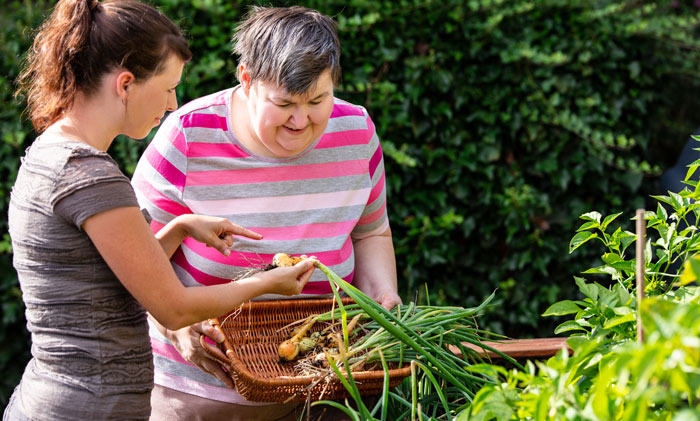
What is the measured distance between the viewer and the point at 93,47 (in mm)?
1294

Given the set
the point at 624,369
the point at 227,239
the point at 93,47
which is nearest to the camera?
the point at 624,369

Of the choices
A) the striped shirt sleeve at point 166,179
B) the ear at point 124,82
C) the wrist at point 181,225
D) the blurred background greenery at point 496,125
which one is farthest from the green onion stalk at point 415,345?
the blurred background greenery at point 496,125

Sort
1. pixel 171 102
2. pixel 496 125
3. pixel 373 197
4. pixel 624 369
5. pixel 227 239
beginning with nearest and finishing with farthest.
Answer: pixel 624 369 → pixel 171 102 → pixel 227 239 → pixel 373 197 → pixel 496 125

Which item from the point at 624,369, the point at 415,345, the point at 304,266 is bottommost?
the point at 415,345

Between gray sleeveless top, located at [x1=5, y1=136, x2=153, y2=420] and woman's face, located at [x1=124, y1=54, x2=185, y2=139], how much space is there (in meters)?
0.13

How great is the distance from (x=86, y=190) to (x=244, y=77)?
2.08ft

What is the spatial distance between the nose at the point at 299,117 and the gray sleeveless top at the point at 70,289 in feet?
1.63

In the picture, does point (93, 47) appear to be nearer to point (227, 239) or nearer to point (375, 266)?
point (227, 239)

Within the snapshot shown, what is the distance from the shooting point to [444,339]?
158cm

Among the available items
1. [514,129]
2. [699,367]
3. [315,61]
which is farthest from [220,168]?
[514,129]

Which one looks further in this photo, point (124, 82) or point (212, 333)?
point (212, 333)

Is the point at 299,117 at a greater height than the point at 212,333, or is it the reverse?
the point at 299,117

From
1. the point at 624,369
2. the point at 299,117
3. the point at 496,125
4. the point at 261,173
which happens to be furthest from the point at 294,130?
the point at 496,125

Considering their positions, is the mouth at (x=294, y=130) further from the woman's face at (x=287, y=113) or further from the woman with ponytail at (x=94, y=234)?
the woman with ponytail at (x=94, y=234)
